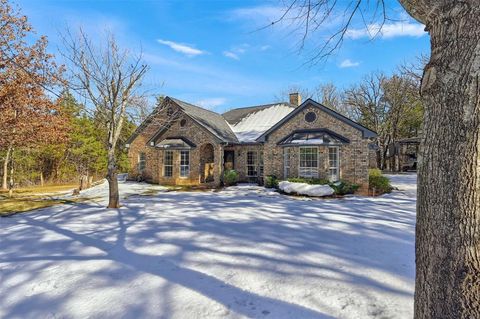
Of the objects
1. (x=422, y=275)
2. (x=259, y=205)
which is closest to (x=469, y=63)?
(x=422, y=275)

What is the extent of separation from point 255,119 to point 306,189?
10.8 meters

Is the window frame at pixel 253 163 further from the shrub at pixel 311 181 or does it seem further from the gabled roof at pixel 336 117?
the shrub at pixel 311 181

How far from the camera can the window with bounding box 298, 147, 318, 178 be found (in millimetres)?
15797

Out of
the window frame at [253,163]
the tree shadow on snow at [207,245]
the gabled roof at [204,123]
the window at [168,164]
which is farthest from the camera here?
the window at [168,164]

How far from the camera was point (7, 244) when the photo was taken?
6387mm

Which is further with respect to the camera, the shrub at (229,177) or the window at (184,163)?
the window at (184,163)

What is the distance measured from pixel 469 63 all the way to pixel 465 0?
516mm

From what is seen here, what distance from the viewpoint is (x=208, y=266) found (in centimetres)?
489

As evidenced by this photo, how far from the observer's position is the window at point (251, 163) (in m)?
19.5

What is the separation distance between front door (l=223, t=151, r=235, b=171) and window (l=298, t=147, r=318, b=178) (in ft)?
18.7

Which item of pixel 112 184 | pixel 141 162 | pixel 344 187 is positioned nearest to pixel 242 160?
pixel 344 187

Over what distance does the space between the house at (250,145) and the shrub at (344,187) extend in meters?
0.69

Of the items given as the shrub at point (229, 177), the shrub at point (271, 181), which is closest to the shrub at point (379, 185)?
the shrub at point (271, 181)

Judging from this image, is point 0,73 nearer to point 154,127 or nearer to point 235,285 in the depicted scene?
point 154,127
